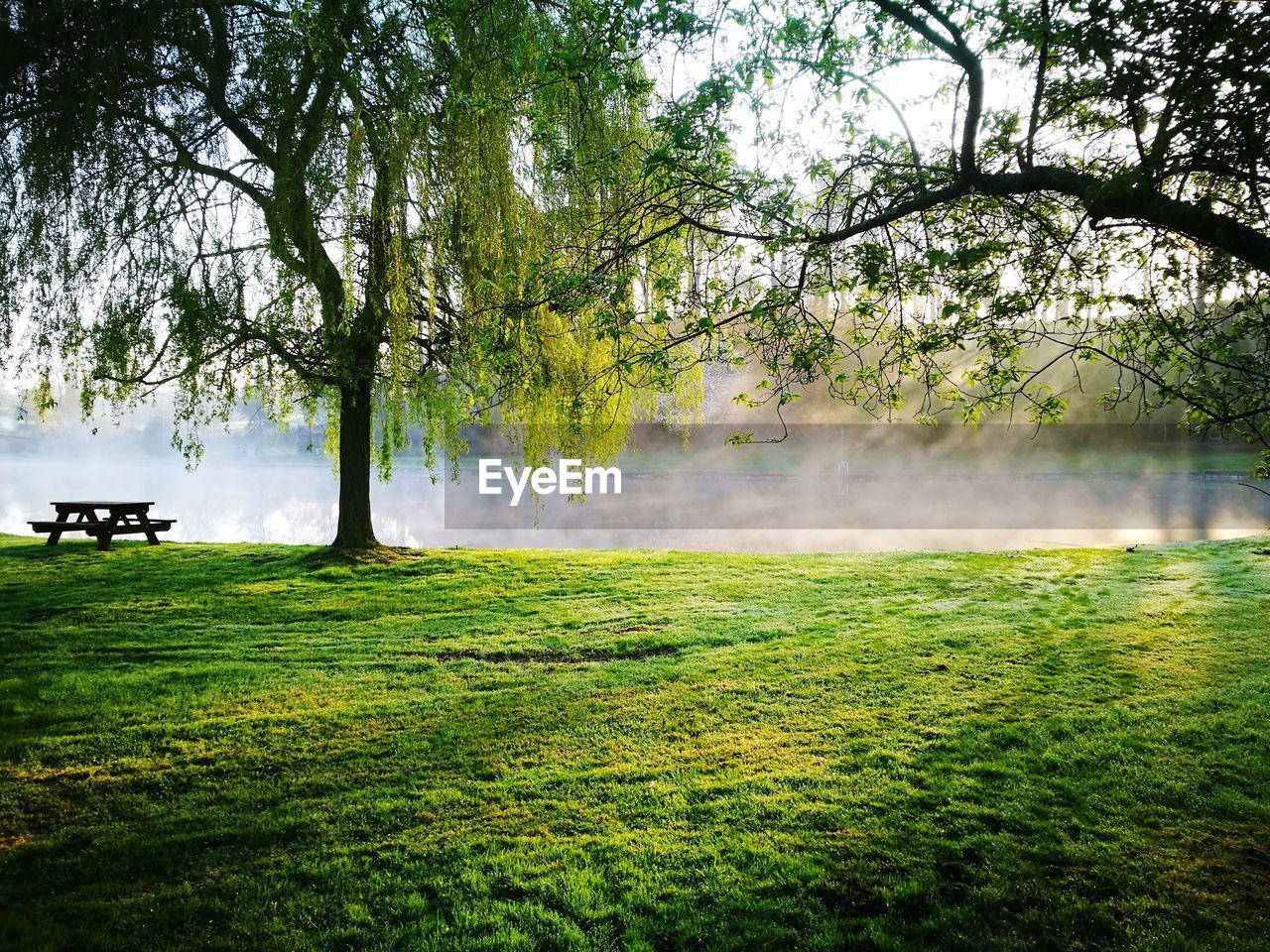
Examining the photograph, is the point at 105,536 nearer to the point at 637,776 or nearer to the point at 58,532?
the point at 58,532

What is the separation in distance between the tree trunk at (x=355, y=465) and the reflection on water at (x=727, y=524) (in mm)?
4210

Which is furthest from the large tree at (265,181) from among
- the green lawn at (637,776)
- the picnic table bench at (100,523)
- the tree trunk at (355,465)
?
the picnic table bench at (100,523)

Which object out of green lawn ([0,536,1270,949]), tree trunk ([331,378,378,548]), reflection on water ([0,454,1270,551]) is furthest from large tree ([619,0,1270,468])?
reflection on water ([0,454,1270,551])

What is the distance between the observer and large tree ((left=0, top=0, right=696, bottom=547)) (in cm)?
709

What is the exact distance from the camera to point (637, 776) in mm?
3898

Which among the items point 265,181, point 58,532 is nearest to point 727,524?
point 265,181

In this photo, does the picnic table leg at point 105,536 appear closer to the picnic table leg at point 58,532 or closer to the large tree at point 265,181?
the picnic table leg at point 58,532

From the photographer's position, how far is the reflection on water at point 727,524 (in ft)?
50.2

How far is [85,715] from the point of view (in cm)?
471

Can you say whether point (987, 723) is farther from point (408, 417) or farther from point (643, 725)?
point (408, 417)

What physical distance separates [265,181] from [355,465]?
3924 mm

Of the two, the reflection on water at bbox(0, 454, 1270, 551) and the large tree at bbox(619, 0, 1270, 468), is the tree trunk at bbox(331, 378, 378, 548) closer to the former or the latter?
the reflection on water at bbox(0, 454, 1270, 551)

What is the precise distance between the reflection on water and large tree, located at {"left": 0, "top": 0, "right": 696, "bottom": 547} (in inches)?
291

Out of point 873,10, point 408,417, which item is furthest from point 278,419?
point 873,10
